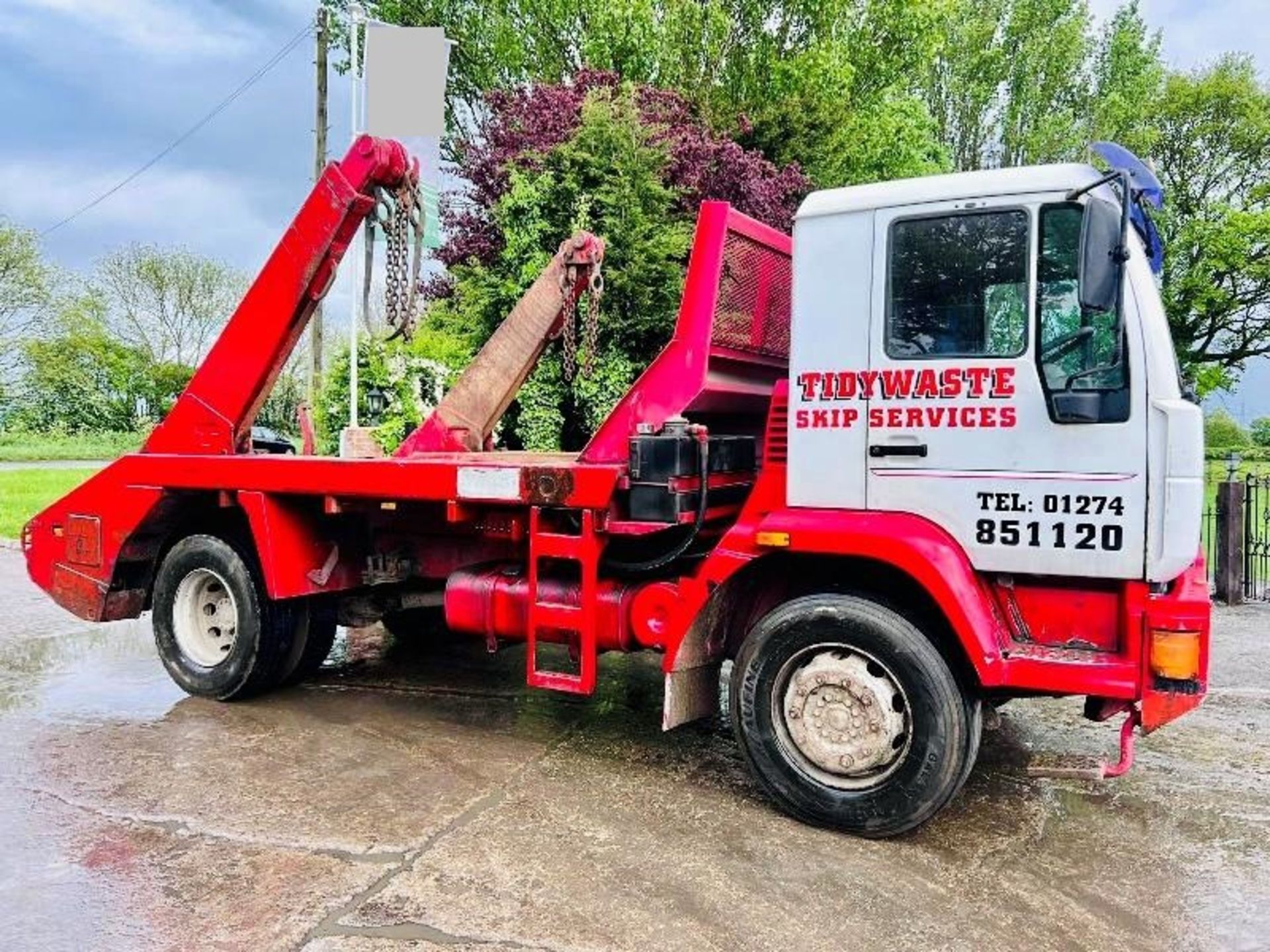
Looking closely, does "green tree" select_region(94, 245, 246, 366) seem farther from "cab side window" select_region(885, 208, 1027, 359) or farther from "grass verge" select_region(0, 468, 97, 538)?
"cab side window" select_region(885, 208, 1027, 359)

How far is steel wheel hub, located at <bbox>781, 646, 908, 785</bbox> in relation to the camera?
3857 mm

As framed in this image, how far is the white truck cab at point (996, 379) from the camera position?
3.50 m

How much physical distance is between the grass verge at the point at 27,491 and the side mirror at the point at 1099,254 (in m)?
12.9

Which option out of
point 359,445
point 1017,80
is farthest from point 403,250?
point 1017,80

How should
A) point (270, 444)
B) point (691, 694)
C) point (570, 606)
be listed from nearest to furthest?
point (691, 694) < point (570, 606) < point (270, 444)

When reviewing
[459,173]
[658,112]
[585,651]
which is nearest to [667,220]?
[658,112]

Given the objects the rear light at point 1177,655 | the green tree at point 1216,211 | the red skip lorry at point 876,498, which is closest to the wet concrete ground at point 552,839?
the red skip lorry at point 876,498

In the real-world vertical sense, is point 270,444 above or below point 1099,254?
below

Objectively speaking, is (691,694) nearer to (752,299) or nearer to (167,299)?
(752,299)

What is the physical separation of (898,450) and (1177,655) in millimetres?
1252

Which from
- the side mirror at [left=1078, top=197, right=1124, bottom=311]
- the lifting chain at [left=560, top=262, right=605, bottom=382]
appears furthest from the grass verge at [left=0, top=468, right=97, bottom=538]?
the side mirror at [left=1078, top=197, right=1124, bottom=311]

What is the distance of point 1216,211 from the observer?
21609 mm

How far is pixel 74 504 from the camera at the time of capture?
6207 millimetres

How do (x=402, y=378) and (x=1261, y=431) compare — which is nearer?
(x=402, y=378)
